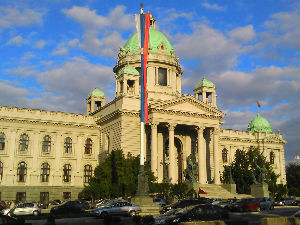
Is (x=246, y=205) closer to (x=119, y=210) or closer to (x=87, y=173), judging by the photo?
(x=119, y=210)

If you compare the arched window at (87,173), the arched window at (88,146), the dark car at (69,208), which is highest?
the arched window at (88,146)

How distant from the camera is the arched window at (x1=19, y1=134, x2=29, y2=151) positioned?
58750 millimetres

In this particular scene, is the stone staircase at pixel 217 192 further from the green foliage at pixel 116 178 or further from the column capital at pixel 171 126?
the column capital at pixel 171 126

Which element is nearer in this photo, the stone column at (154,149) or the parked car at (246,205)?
the parked car at (246,205)

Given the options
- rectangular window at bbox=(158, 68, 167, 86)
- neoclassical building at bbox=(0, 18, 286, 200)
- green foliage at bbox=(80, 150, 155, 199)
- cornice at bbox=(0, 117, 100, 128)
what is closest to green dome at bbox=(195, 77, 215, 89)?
neoclassical building at bbox=(0, 18, 286, 200)

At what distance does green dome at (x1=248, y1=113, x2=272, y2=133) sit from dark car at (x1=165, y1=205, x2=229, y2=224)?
62.8 m

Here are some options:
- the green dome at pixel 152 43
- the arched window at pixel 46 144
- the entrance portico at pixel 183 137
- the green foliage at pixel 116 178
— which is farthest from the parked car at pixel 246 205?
the green dome at pixel 152 43

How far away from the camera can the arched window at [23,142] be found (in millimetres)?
58750

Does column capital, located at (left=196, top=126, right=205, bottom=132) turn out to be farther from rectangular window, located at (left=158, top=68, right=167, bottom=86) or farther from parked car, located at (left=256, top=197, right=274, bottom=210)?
parked car, located at (left=256, top=197, right=274, bottom=210)

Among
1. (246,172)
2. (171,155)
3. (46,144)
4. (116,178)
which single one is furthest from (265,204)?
(46,144)

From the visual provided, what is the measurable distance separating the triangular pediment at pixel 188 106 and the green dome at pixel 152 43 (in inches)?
638

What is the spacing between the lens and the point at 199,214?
25734 millimetres

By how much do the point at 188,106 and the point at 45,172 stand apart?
2538 cm

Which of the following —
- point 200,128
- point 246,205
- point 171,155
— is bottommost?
point 246,205
